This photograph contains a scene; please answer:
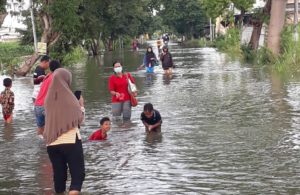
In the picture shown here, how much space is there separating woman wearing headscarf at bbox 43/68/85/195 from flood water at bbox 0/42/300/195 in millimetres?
1028

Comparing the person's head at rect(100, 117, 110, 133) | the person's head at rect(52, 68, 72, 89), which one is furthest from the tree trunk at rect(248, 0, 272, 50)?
the person's head at rect(52, 68, 72, 89)

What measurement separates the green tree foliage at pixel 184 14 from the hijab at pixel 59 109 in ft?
288

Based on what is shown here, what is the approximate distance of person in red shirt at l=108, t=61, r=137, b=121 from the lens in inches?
524

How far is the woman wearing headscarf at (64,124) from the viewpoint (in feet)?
21.8

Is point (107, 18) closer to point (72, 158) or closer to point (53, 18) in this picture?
point (53, 18)

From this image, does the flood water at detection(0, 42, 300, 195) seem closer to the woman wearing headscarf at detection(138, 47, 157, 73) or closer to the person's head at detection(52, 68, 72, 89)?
the person's head at detection(52, 68, 72, 89)

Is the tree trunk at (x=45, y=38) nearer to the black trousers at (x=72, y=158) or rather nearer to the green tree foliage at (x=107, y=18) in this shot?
the green tree foliage at (x=107, y=18)

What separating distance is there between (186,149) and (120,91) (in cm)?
363

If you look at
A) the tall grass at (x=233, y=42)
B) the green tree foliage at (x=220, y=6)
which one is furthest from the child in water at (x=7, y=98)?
the tall grass at (x=233, y=42)

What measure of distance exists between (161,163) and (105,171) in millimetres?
883

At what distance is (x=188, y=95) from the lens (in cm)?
1808

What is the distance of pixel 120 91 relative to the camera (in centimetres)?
1340

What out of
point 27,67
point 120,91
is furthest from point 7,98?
point 27,67

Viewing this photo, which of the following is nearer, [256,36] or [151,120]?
[151,120]
